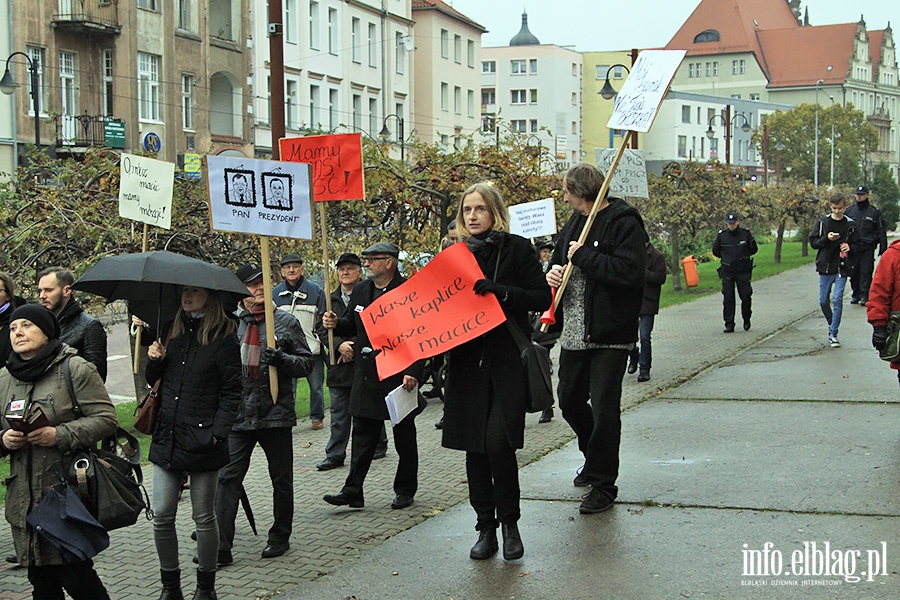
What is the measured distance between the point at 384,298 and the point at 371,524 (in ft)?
4.95

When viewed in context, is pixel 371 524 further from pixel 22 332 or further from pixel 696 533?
pixel 22 332

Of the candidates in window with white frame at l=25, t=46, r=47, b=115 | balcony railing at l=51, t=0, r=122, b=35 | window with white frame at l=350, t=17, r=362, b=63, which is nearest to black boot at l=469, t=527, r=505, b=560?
window with white frame at l=25, t=46, r=47, b=115

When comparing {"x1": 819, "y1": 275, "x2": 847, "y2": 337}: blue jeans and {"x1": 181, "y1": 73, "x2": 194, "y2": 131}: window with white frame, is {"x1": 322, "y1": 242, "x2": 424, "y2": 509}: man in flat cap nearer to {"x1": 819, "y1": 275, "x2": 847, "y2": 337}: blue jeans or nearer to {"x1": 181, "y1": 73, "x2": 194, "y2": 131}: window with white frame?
{"x1": 819, "y1": 275, "x2": 847, "y2": 337}: blue jeans

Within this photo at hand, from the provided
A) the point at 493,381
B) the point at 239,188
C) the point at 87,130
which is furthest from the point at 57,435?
the point at 87,130

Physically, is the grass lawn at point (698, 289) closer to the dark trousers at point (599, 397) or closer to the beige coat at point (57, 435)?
the beige coat at point (57, 435)

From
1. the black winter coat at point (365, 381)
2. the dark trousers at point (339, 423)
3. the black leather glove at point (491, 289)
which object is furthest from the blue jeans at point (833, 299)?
the black leather glove at point (491, 289)

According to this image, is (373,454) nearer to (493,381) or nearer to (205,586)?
(493,381)

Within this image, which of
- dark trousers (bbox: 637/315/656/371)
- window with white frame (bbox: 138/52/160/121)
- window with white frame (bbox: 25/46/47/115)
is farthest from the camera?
window with white frame (bbox: 138/52/160/121)

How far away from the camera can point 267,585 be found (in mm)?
6094

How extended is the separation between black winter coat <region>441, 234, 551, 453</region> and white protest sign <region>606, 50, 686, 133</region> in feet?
5.61

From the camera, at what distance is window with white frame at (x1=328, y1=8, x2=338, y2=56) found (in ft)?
176

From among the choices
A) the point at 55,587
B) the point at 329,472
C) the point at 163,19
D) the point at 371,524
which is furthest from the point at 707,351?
the point at 163,19

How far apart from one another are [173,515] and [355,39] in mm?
52289

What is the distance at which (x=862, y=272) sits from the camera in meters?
17.6
